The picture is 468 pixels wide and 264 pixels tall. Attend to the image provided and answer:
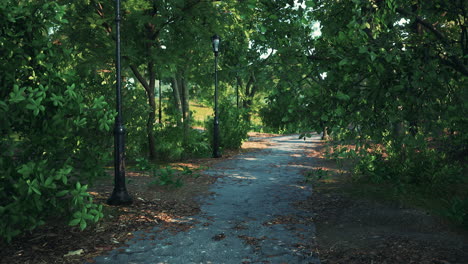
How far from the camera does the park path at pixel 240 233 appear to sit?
491 centimetres

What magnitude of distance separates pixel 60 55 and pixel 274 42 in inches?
125

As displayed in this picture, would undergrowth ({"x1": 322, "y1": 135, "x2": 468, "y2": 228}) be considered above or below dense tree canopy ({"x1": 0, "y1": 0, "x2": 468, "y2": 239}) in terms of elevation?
below

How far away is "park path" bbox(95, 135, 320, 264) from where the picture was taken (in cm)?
491

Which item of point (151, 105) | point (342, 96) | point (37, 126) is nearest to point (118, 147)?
point (37, 126)

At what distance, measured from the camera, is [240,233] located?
5.90m

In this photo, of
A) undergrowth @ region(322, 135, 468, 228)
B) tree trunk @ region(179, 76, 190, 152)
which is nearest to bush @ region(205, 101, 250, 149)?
tree trunk @ region(179, 76, 190, 152)

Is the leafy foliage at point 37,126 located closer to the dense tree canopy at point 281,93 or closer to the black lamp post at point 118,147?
the dense tree canopy at point 281,93

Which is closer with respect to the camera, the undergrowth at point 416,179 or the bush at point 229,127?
the undergrowth at point 416,179

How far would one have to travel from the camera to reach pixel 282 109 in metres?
4.90

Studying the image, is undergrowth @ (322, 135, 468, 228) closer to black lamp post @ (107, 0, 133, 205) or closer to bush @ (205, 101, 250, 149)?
black lamp post @ (107, 0, 133, 205)

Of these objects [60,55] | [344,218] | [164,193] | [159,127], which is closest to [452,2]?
[344,218]

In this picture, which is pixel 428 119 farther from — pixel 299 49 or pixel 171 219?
pixel 171 219

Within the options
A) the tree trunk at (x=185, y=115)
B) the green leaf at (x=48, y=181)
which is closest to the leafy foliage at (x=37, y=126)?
the green leaf at (x=48, y=181)

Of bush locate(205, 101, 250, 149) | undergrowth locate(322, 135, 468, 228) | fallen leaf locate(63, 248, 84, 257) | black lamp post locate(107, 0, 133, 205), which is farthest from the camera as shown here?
bush locate(205, 101, 250, 149)
